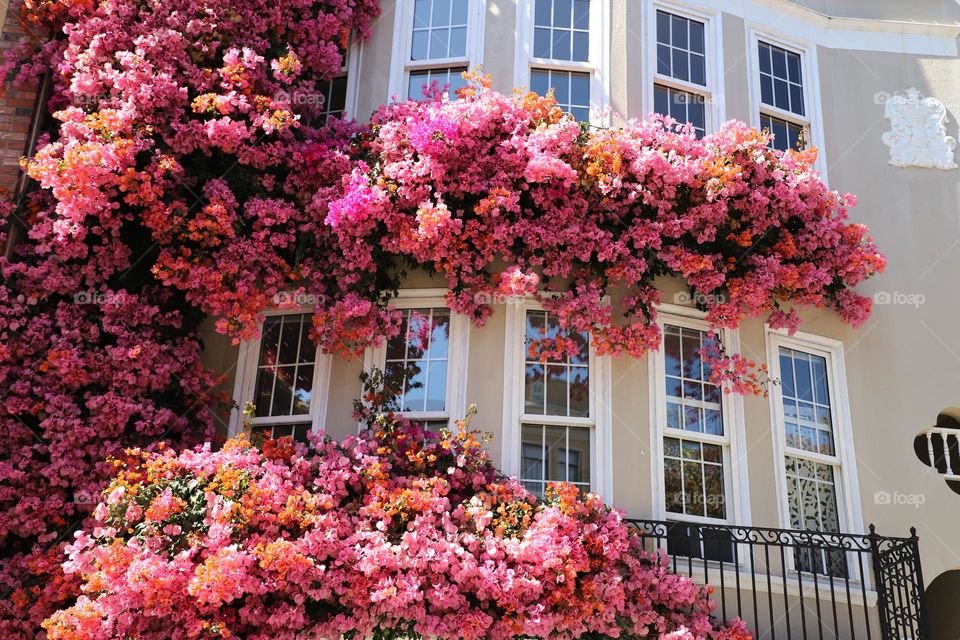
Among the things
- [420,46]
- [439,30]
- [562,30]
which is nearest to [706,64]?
[562,30]

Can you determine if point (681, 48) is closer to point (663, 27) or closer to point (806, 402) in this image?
point (663, 27)

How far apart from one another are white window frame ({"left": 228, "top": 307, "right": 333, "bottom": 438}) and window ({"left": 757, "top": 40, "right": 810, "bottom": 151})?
4706mm

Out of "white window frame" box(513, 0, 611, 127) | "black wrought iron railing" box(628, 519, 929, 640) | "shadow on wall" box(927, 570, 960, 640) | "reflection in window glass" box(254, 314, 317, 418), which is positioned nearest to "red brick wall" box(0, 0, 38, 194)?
"reflection in window glass" box(254, 314, 317, 418)

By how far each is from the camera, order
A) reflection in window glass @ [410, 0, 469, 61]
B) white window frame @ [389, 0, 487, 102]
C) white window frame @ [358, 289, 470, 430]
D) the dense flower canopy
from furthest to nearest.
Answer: reflection in window glass @ [410, 0, 469, 61] < white window frame @ [389, 0, 487, 102] < white window frame @ [358, 289, 470, 430] < the dense flower canopy

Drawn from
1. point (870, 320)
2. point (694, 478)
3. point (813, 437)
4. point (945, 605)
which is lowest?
point (945, 605)

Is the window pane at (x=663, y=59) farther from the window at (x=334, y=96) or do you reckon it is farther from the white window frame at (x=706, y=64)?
the window at (x=334, y=96)

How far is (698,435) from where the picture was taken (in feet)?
25.6

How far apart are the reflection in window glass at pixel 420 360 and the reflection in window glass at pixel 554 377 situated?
0.67 metres

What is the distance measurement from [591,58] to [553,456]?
12.0ft

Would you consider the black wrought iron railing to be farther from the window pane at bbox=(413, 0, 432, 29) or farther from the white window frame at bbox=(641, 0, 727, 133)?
the window pane at bbox=(413, 0, 432, 29)

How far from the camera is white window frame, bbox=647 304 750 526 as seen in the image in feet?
24.6

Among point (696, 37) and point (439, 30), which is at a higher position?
point (696, 37)

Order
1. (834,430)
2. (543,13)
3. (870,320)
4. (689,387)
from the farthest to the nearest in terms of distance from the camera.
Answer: (543,13), (870,320), (834,430), (689,387)

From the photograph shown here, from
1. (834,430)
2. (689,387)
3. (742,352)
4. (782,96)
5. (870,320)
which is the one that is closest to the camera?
(689,387)
